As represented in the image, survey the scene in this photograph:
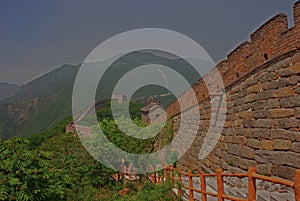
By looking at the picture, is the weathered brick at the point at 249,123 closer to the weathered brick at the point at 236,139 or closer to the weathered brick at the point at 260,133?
the weathered brick at the point at 260,133

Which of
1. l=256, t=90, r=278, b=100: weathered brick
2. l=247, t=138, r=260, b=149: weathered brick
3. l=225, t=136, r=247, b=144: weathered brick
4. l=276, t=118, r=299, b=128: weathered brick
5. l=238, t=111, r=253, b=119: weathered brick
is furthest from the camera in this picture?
l=225, t=136, r=247, b=144: weathered brick

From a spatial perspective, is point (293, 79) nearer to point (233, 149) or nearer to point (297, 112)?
point (297, 112)

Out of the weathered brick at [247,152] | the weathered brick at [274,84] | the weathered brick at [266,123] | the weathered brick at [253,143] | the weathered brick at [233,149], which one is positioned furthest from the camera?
the weathered brick at [233,149]

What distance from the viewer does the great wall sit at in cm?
421

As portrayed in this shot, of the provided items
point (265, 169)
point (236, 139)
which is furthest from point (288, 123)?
point (236, 139)

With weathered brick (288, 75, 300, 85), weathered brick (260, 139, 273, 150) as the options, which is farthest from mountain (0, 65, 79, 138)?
weathered brick (288, 75, 300, 85)

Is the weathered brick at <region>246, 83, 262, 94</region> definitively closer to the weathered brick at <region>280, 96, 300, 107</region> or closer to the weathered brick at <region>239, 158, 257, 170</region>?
the weathered brick at <region>280, 96, 300, 107</region>

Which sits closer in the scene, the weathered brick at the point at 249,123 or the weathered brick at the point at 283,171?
the weathered brick at the point at 283,171

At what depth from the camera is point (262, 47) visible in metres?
4.98

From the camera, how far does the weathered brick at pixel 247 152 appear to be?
5.13 m

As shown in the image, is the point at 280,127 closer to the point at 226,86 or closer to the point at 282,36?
the point at 282,36

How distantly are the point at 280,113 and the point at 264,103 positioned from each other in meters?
0.46

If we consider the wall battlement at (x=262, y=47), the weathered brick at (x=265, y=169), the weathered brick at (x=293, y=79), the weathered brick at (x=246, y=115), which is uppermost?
the wall battlement at (x=262, y=47)

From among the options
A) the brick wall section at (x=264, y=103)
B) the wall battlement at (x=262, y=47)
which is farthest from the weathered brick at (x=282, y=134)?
the wall battlement at (x=262, y=47)
